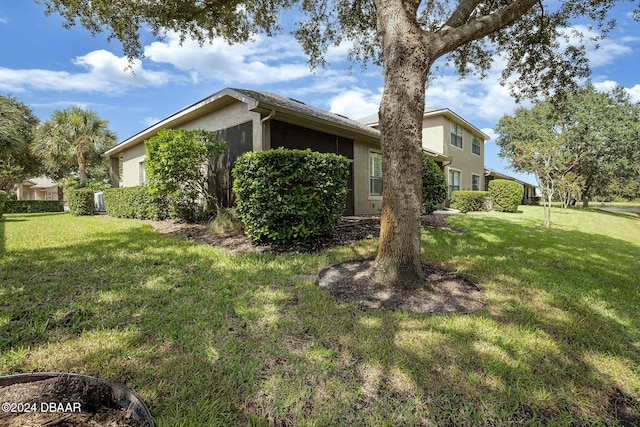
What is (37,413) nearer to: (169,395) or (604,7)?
(169,395)

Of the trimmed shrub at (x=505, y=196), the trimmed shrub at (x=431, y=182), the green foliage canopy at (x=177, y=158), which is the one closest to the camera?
the green foliage canopy at (x=177, y=158)

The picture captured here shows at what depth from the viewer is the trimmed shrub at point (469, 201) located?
645 inches

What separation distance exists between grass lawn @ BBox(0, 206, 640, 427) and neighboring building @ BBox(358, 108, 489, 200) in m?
13.8

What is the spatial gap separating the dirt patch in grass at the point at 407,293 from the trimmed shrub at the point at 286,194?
1.56m

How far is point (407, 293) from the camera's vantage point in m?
3.54

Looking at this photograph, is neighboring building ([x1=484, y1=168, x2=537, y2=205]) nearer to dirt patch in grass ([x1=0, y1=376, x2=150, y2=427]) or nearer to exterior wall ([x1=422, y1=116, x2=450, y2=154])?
exterior wall ([x1=422, y1=116, x2=450, y2=154])

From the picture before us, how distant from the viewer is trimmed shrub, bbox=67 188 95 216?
14.2 m

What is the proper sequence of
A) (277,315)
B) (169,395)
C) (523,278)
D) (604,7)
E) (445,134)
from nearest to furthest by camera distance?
1. (169,395)
2. (277,315)
3. (523,278)
4. (604,7)
5. (445,134)

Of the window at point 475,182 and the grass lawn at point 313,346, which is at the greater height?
the window at point 475,182

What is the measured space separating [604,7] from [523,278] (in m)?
7.00

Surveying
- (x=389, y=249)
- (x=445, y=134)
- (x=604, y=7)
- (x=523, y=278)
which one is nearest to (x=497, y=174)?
(x=445, y=134)

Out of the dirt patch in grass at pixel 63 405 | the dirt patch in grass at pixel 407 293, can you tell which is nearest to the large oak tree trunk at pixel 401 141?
the dirt patch in grass at pixel 407 293

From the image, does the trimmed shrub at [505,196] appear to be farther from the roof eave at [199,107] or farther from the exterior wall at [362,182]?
the roof eave at [199,107]

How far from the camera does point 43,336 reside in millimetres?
2479
